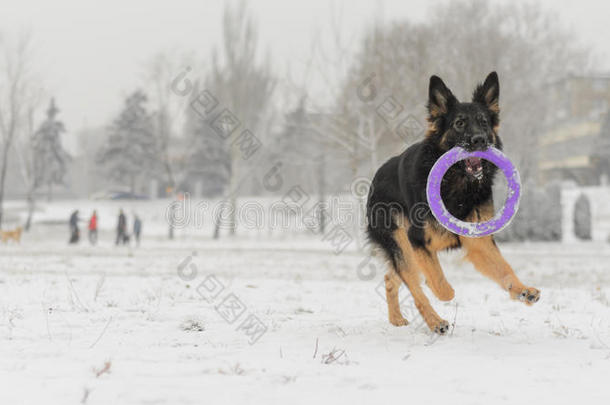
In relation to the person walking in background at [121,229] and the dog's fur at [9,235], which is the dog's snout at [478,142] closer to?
the person walking in background at [121,229]

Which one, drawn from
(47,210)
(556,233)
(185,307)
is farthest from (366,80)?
(47,210)

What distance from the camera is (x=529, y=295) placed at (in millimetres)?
4043

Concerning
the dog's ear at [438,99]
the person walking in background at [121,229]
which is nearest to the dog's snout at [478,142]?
the dog's ear at [438,99]

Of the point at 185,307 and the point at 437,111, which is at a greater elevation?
the point at 437,111

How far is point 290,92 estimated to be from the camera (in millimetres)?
22547

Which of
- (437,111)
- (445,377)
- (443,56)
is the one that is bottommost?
(445,377)

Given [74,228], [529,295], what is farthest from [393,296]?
[74,228]

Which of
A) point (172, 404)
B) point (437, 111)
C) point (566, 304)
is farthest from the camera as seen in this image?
point (566, 304)

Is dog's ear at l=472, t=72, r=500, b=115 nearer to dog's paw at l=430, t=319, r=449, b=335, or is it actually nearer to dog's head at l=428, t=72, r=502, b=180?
dog's head at l=428, t=72, r=502, b=180

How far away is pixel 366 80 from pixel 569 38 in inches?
758

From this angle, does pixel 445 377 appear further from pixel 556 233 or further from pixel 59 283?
pixel 556 233

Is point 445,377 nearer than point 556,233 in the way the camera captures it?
Yes

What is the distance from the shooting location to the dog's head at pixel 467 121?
4379mm

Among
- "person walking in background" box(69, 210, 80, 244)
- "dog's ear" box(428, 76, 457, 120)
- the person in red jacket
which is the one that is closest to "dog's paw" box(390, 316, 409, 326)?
"dog's ear" box(428, 76, 457, 120)
